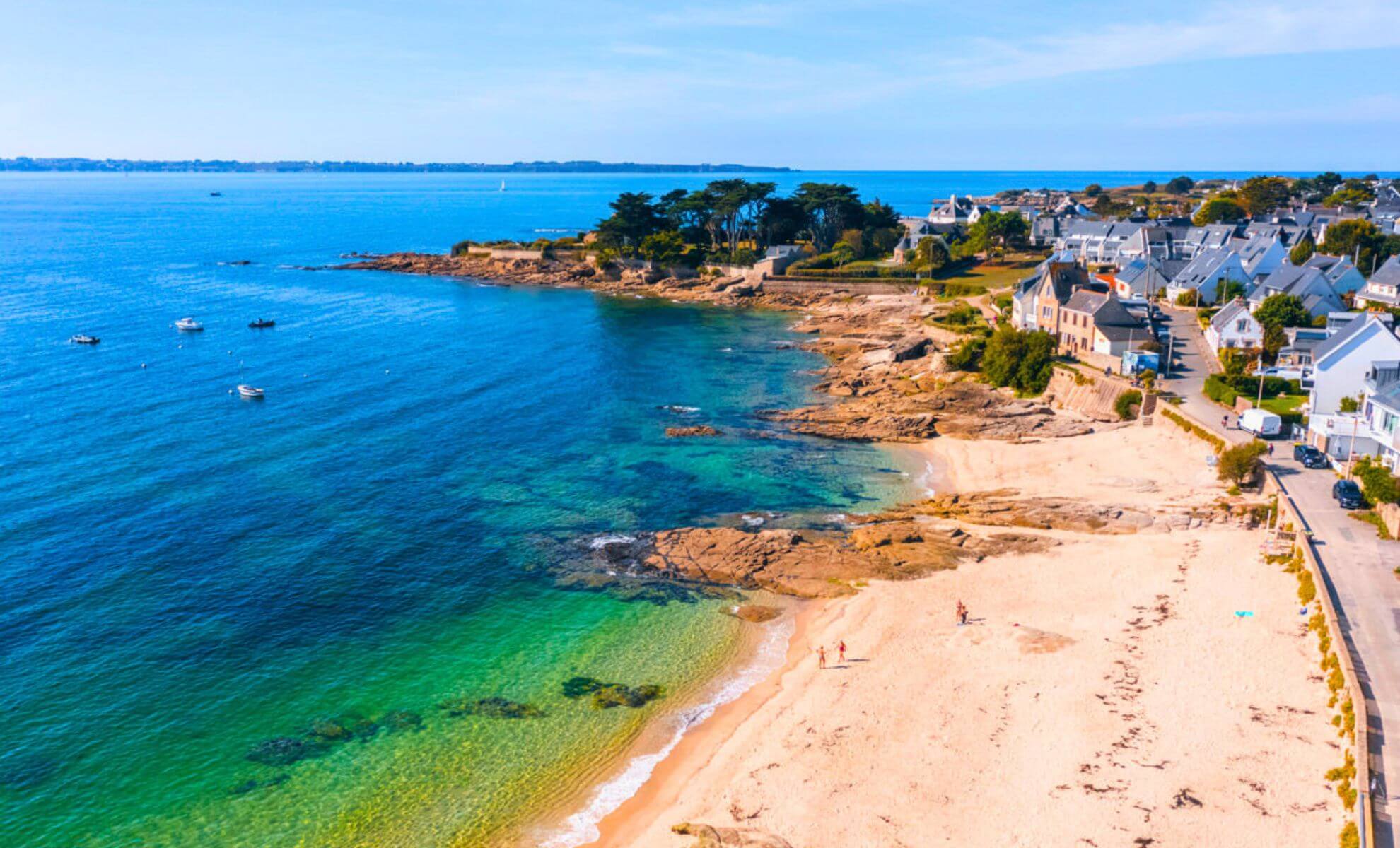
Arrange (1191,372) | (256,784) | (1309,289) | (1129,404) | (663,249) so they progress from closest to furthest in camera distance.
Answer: (256,784)
(1129,404)
(1191,372)
(1309,289)
(663,249)

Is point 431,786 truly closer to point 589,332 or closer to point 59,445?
point 59,445

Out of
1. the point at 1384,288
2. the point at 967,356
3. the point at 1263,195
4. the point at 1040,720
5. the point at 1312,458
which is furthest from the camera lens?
the point at 1263,195

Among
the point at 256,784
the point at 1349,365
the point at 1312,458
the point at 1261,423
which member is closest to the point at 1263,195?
the point at 1349,365

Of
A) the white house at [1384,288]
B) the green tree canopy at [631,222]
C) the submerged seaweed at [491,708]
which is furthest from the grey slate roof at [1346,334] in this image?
the green tree canopy at [631,222]

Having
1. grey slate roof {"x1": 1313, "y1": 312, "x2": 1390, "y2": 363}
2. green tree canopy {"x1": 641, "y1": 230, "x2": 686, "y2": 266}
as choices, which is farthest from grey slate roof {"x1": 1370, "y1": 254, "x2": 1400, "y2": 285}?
green tree canopy {"x1": 641, "y1": 230, "x2": 686, "y2": 266}

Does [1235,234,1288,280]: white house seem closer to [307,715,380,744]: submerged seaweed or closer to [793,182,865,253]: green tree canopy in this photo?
[793,182,865,253]: green tree canopy

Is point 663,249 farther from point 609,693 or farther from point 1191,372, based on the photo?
point 609,693
